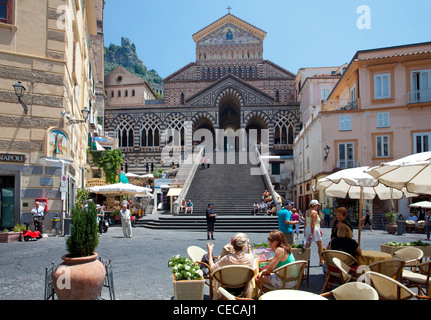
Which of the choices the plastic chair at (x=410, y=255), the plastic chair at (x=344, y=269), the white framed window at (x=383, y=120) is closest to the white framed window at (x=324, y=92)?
the white framed window at (x=383, y=120)

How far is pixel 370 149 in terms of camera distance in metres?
23.4

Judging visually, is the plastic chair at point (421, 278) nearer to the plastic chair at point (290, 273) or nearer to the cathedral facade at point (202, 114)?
the plastic chair at point (290, 273)

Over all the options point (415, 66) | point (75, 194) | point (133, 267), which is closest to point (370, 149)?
point (415, 66)

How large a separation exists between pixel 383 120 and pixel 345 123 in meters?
2.13

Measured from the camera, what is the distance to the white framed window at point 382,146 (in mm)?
23094

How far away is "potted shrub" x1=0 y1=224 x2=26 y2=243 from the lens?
12.0 metres

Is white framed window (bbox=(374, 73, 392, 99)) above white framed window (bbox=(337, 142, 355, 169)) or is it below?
above

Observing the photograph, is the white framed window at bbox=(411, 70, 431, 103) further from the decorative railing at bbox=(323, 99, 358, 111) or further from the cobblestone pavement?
the cobblestone pavement

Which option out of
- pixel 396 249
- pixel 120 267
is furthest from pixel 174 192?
pixel 396 249

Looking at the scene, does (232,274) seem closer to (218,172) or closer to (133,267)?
(133,267)

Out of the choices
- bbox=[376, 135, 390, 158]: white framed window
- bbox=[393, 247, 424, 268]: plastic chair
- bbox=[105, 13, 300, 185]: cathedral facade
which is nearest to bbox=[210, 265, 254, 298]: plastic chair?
bbox=[393, 247, 424, 268]: plastic chair

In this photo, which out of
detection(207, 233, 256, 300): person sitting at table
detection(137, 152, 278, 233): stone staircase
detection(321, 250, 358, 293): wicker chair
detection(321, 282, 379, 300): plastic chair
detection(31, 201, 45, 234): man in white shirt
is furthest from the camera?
detection(137, 152, 278, 233): stone staircase

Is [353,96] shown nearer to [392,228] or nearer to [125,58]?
[392,228]

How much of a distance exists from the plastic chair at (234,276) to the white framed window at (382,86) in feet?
70.2
